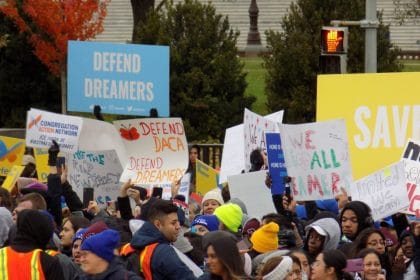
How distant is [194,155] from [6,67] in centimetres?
1207

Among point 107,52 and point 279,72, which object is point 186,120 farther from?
point 107,52

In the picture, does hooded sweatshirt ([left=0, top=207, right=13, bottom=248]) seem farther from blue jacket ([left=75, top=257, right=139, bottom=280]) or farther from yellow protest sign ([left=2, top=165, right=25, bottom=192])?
yellow protest sign ([left=2, top=165, right=25, bottom=192])

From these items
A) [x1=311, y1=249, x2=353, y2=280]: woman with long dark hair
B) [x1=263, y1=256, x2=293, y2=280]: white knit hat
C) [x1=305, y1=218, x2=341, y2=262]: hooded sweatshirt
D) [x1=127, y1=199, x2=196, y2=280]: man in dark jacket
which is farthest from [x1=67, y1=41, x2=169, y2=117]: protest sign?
[x1=263, y1=256, x2=293, y2=280]: white knit hat

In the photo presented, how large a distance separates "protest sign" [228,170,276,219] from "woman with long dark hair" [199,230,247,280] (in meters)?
4.42

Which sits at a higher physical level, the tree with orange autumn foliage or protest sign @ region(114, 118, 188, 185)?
the tree with orange autumn foliage

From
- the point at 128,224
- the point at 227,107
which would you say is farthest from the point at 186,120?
the point at 128,224

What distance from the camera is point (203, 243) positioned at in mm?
8273

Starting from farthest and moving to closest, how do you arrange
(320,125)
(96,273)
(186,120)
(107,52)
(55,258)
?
(186,120)
(107,52)
(320,125)
(55,258)
(96,273)

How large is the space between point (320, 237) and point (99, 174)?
4119 millimetres

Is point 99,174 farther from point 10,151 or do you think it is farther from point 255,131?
point 10,151

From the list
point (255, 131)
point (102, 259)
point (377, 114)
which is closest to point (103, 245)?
point (102, 259)

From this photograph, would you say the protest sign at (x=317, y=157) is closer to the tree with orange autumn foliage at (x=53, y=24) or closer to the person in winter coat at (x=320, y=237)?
the person in winter coat at (x=320, y=237)

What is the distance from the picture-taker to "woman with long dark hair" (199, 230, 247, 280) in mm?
7781

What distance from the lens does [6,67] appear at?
29.3m
